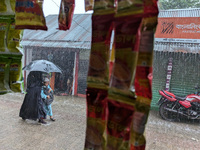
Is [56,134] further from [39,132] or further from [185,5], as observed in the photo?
[185,5]

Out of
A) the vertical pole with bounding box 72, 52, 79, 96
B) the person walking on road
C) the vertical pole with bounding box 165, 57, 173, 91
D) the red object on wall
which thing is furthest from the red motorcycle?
the vertical pole with bounding box 72, 52, 79, 96

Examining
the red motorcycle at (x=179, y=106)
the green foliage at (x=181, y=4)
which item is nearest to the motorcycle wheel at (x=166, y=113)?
the red motorcycle at (x=179, y=106)

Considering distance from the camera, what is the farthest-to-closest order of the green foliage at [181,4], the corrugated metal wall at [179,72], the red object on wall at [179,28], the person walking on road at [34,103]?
1. the green foliage at [181,4]
2. the corrugated metal wall at [179,72]
3. the red object on wall at [179,28]
4. the person walking on road at [34,103]

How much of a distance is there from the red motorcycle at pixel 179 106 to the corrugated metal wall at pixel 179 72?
3.03 feet

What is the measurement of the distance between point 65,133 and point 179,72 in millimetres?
4992

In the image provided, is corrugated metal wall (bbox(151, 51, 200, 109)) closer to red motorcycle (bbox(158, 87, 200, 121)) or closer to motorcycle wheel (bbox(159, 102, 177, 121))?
red motorcycle (bbox(158, 87, 200, 121))

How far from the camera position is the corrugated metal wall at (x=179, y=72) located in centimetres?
683

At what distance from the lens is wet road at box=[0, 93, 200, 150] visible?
4117mm

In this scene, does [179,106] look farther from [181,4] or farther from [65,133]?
[181,4]

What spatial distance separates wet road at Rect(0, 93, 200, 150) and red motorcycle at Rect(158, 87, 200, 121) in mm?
332

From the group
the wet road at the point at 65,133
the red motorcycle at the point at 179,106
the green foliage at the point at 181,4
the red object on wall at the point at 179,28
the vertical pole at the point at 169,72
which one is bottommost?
the wet road at the point at 65,133

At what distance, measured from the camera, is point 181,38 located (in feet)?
22.0

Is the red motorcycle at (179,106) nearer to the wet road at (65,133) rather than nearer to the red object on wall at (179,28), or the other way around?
the wet road at (65,133)

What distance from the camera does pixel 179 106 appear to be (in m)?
6.03
